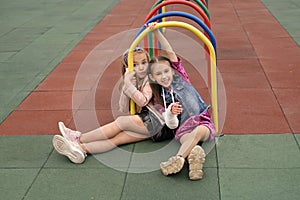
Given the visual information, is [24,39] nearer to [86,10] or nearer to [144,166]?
[86,10]

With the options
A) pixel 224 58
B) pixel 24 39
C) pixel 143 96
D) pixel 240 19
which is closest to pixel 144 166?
pixel 143 96

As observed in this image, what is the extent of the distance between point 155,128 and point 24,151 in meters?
1.23

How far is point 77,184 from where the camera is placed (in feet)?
12.1

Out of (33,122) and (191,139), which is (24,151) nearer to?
(33,122)

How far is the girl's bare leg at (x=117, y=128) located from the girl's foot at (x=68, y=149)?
0.66 feet

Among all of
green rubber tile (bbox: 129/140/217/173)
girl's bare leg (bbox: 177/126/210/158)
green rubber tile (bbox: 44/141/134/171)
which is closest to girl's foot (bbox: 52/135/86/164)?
green rubber tile (bbox: 44/141/134/171)

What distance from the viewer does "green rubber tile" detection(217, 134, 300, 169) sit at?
3.86 meters

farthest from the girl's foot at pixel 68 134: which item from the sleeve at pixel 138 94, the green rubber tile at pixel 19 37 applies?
the green rubber tile at pixel 19 37

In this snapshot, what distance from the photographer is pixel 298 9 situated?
33.7 feet

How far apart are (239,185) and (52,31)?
260 inches

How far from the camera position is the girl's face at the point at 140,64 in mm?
4277

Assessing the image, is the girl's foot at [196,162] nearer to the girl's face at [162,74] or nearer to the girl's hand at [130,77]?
the girl's face at [162,74]

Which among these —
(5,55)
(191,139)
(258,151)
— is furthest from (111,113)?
(5,55)

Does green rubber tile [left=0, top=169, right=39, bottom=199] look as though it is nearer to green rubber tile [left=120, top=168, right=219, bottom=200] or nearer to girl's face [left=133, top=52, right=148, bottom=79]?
green rubber tile [left=120, top=168, right=219, bottom=200]
